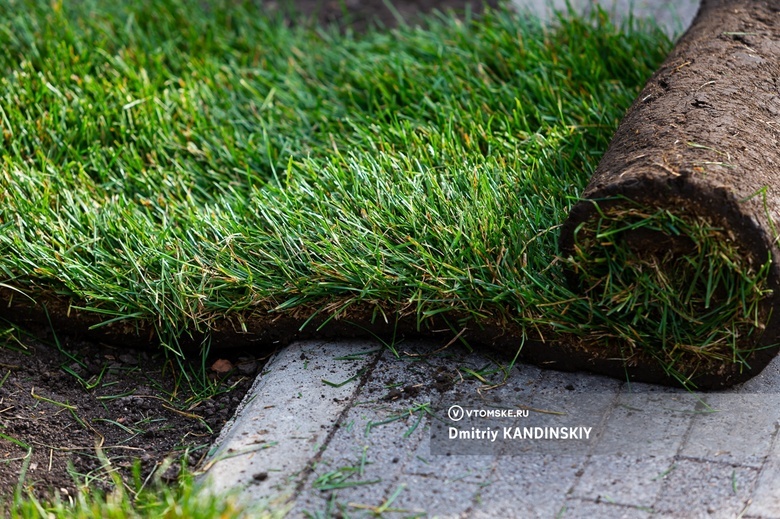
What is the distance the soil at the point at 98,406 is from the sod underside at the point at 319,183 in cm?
9

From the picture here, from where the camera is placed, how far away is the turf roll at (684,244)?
2.41 m

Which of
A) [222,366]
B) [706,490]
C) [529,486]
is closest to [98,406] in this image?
[222,366]

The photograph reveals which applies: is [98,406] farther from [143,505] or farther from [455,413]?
[455,413]

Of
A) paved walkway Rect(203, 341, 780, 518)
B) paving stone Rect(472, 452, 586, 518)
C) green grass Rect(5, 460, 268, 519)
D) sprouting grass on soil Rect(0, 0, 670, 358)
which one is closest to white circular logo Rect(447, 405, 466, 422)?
paved walkway Rect(203, 341, 780, 518)

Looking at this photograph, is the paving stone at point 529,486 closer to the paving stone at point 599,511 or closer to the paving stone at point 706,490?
the paving stone at point 599,511

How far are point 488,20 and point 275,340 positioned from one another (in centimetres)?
249

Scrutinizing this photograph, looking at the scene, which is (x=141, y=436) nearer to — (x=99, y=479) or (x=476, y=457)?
(x=99, y=479)

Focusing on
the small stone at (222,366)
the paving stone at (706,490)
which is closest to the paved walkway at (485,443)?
the paving stone at (706,490)

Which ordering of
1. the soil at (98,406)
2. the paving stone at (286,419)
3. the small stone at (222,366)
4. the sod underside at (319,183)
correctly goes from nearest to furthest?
the paving stone at (286,419)
the soil at (98,406)
the sod underside at (319,183)
the small stone at (222,366)

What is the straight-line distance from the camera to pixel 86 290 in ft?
9.70

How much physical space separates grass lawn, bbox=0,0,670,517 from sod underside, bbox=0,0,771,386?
11mm

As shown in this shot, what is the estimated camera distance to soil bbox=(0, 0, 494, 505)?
8.54 feet

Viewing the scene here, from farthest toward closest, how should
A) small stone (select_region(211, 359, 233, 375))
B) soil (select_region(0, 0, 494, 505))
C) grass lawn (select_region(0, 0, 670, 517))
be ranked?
small stone (select_region(211, 359, 233, 375)), grass lawn (select_region(0, 0, 670, 517)), soil (select_region(0, 0, 494, 505))

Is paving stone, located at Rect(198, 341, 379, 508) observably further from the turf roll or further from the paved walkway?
the turf roll
